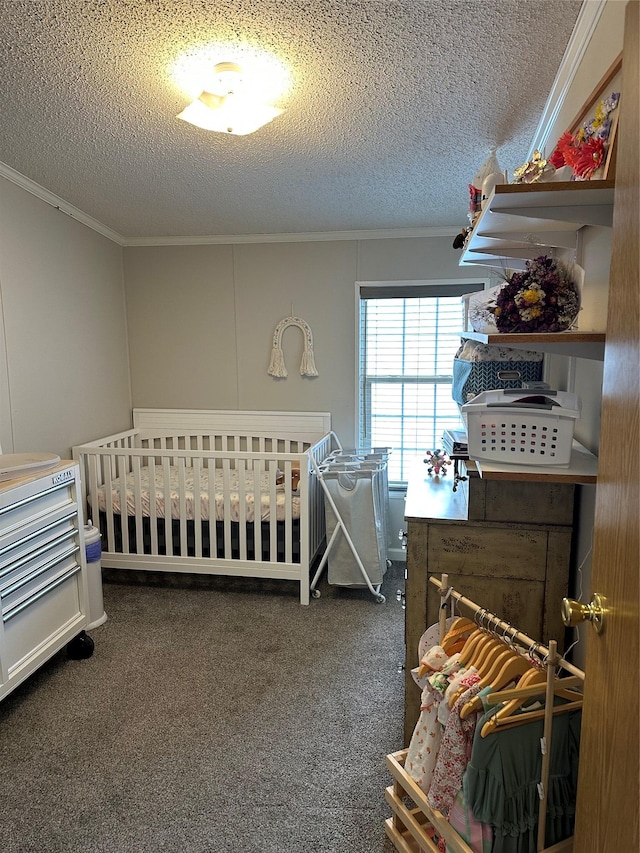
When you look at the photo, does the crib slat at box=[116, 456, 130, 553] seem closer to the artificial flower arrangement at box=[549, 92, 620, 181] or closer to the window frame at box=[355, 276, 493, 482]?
the window frame at box=[355, 276, 493, 482]

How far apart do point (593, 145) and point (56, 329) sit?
2.93m

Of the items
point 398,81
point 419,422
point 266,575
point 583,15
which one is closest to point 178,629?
point 266,575

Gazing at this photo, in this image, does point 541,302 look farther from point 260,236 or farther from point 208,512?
point 260,236

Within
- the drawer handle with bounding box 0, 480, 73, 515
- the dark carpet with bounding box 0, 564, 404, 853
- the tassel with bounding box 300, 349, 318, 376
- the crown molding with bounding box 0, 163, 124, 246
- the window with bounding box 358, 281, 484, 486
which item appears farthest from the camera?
the tassel with bounding box 300, 349, 318, 376

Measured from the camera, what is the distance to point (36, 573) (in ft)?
7.30

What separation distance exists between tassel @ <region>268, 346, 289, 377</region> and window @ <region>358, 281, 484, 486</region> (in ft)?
1.86

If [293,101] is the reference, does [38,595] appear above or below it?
below

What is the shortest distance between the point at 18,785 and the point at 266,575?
1.56 meters

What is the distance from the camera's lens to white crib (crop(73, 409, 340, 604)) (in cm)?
309

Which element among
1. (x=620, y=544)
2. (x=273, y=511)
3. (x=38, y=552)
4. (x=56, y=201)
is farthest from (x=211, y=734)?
(x=56, y=201)

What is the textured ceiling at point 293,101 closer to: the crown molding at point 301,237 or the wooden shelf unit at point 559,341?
the crown molding at point 301,237

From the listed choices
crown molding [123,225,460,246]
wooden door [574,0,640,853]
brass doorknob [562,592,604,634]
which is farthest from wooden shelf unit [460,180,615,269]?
crown molding [123,225,460,246]

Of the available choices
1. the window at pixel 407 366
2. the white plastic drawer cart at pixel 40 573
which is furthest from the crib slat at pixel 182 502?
the window at pixel 407 366

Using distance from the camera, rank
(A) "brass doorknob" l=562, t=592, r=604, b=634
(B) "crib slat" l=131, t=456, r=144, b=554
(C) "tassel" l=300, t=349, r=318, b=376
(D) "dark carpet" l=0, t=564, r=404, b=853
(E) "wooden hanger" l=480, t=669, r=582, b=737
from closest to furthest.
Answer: (A) "brass doorknob" l=562, t=592, r=604, b=634 → (E) "wooden hanger" l=480, t=669, r=582, b=737 → (D) "dark carpet" l=0, t=564, r=404, b=853 → (B) "crib slat" l=131, t=456, r=144, b=554 → (C) "tassel" l=300, t=349, r=318, b=376
